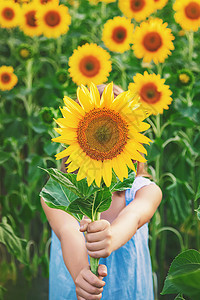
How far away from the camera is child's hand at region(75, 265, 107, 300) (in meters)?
0.53

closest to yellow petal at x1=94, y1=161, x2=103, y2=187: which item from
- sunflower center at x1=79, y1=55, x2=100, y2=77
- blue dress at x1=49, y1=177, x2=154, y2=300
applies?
blue dress at x1=49, y1=177, x2=154, y2=300

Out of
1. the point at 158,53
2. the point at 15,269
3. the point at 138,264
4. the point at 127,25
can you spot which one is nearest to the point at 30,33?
the point at 127,25

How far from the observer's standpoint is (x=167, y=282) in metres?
0.53

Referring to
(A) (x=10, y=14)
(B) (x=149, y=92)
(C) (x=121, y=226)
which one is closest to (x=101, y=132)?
(C) (x=121, y=226)

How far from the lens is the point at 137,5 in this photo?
1.66 metres

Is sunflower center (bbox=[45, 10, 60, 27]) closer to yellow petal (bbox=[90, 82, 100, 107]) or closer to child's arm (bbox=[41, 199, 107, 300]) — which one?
child's arm (bbox=[41, 199, 107, 300])

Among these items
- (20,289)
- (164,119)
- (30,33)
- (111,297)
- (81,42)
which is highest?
(30,33)

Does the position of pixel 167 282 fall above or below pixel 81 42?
below

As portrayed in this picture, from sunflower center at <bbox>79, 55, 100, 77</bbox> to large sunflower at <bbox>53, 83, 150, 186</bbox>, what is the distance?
923 millimetres

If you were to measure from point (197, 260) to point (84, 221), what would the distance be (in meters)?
0.16

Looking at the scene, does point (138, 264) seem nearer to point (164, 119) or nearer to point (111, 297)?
point (111, 297)

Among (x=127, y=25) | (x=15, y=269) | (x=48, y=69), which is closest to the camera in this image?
(x=127, y=25)

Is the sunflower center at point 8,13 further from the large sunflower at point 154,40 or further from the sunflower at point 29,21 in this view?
the large sunflower at point 154,40

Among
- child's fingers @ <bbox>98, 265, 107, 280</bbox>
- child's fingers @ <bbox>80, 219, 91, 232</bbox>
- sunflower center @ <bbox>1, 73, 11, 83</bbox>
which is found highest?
sunflower center @ <bbox>1, 73, 11, 83</bbox>
